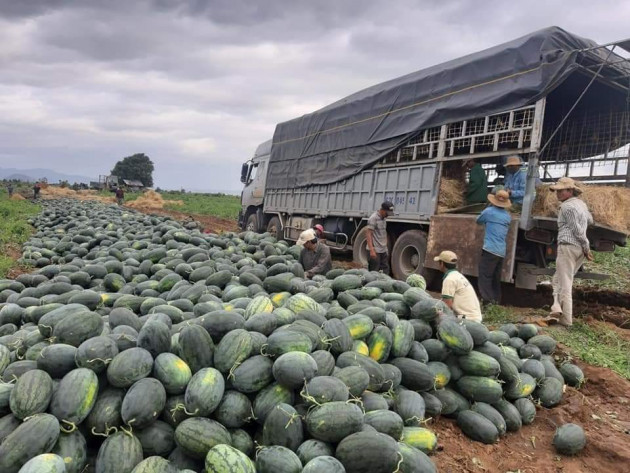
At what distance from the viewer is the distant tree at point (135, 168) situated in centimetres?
8312

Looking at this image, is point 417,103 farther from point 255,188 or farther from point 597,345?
point 255,188

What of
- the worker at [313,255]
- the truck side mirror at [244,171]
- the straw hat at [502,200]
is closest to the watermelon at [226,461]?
the worker at [313,255]

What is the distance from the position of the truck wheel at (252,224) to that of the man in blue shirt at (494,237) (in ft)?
38.5

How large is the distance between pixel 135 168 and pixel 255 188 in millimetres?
72544

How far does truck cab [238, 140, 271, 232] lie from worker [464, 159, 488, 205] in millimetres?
9839

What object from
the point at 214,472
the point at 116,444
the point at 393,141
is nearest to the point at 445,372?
the point at 214,472

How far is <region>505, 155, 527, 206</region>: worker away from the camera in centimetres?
814

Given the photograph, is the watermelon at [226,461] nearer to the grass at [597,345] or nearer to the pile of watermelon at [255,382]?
the pile of watermelon at [255,382]

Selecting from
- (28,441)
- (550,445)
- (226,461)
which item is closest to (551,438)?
(550,445)

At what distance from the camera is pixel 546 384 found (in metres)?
4.90

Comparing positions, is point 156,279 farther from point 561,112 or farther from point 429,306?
point 561,112

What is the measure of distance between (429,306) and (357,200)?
7774 mm

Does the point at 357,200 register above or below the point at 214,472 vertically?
above

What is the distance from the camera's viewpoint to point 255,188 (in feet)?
62.0
